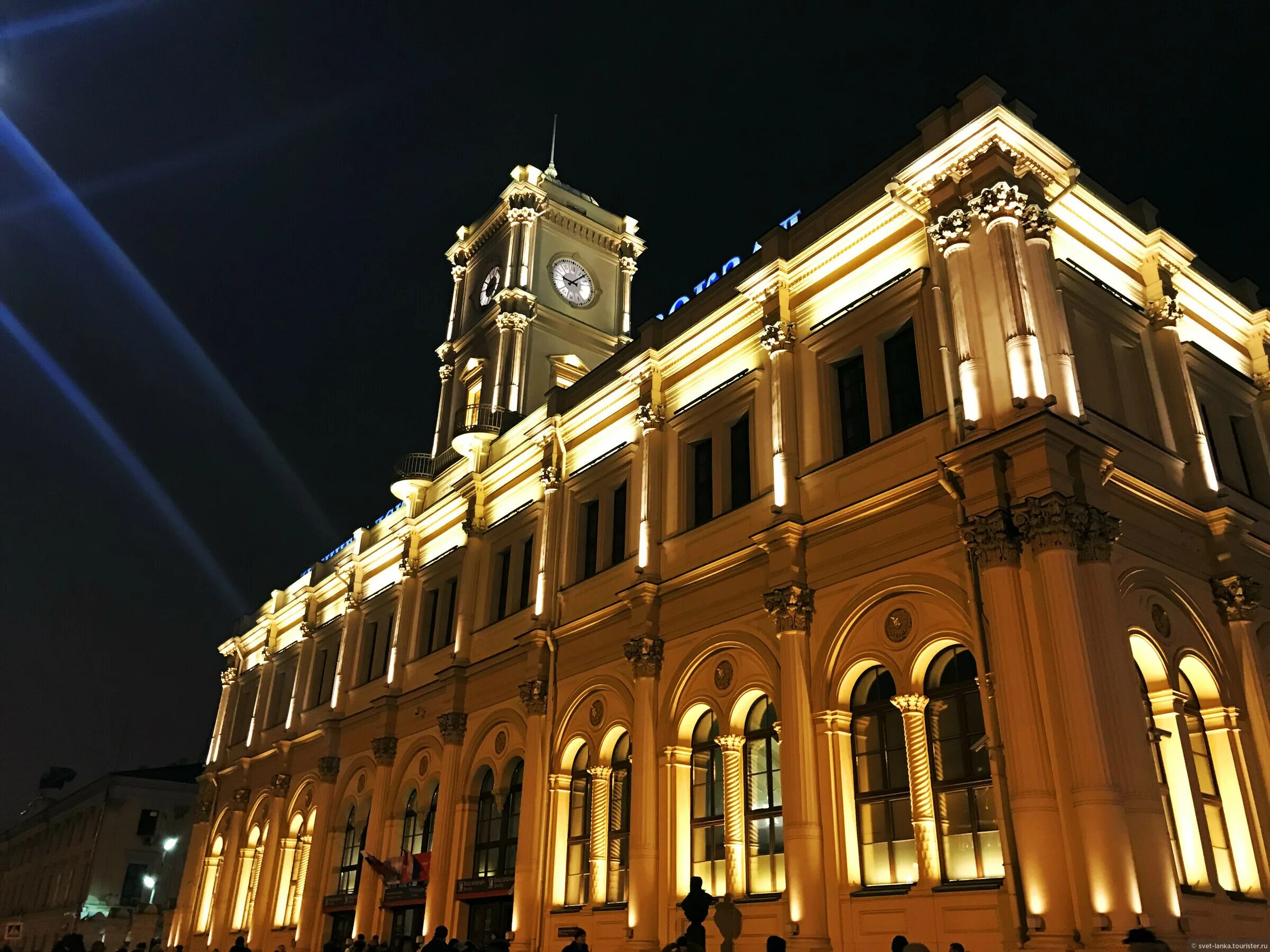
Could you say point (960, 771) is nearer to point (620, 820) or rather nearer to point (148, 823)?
point (620, 820)

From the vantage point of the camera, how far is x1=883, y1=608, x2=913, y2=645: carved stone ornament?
56.8ft

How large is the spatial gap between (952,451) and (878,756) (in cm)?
542

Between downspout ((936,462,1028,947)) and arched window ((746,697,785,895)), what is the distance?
4.28 meters

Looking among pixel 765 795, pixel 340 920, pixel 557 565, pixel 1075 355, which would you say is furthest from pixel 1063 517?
pixel 340 920

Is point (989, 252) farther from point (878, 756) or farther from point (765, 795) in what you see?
point (765, 795)

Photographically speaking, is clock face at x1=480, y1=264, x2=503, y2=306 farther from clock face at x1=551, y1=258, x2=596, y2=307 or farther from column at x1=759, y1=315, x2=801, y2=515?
column at x1=759, y1=315, x2=801, y2=515

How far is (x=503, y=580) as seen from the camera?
29.5 meters

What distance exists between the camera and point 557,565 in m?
26.5

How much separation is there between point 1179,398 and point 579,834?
619 inches

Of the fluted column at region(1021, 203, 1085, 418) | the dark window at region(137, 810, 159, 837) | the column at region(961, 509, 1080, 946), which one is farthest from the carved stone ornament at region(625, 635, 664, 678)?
the dark window at region(137, 810, 159, 837)

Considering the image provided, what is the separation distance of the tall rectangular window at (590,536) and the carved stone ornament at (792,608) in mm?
7489

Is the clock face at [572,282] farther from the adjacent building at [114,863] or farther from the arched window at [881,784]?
the adjacent building at [114,863]

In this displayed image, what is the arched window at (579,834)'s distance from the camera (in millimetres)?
22844

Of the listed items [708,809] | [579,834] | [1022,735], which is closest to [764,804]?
[708,809]
